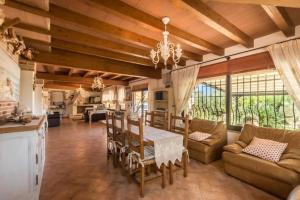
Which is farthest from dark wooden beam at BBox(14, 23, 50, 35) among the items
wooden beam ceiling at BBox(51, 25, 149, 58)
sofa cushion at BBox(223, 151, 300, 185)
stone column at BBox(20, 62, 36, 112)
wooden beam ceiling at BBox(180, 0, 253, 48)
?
sofa cushion at BBox(223, 151, 300, 185)

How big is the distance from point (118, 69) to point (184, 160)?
3.26 metres

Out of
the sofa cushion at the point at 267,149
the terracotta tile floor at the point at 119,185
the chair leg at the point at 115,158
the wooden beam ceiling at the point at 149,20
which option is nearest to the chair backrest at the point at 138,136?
the terracotta tile floor at the point at 119,185

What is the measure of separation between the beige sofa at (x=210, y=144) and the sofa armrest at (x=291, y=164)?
3.88 ft

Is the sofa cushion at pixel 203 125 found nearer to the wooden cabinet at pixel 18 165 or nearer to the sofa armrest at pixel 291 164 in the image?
the sofa armrest at pixel 291 164

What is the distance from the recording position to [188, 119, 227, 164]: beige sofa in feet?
10.5

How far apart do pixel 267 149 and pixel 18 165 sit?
3.28 m

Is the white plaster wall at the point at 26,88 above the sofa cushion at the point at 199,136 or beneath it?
above

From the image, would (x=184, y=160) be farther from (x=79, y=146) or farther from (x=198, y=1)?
(x=79, y=146)

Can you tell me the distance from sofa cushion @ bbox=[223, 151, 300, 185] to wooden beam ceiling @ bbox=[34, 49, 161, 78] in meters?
3.50

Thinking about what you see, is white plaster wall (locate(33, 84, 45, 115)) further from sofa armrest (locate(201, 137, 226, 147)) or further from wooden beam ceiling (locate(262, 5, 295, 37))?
wooden beam ceiling (locate(262, 5, 295, 37))

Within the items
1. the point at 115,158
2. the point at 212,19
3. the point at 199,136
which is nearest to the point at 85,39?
the point at 212,19

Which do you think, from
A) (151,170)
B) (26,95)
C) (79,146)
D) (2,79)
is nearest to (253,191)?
(151,170)

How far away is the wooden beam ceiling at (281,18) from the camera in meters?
1.94

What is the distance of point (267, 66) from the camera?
114 inches
